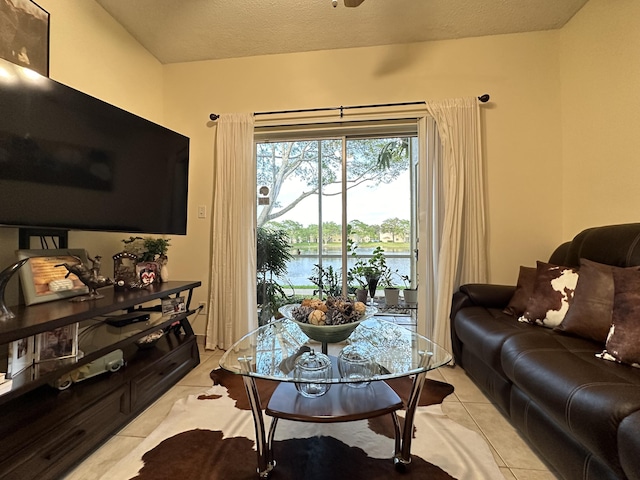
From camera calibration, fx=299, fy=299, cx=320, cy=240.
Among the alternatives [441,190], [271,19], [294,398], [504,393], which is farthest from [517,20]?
[294,398]

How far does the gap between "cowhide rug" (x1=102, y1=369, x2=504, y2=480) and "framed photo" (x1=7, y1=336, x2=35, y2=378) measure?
584mm

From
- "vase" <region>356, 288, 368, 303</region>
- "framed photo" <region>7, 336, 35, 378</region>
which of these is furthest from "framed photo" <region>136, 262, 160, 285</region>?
"vase" <region>356, 288, 368, 303</region>

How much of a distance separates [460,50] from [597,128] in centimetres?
125

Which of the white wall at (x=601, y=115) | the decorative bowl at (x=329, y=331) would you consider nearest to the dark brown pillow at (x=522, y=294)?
the white wall at (x=601, y=115)

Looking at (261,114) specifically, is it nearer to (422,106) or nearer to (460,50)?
(422,106)

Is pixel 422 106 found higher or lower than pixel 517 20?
lower

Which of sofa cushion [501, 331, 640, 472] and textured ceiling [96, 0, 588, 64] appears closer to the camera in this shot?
sofa cushion [501, 331, 640, 472]

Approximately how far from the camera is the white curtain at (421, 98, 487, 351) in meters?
2.49

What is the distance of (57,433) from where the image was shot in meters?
1.25

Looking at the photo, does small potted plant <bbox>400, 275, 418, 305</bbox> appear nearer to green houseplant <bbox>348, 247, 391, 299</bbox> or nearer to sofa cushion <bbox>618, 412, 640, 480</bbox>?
green houseplant <bbox>348, 247, 391, 299</bbox>

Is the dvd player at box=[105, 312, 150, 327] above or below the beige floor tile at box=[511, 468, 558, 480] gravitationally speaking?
above

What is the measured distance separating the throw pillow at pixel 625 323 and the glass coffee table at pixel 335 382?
669mm

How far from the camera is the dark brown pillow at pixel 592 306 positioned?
146 cm

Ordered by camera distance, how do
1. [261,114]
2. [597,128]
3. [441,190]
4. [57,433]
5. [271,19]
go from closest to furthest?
[57,433], [597,128], [271,19], [441,190], [261,114]
